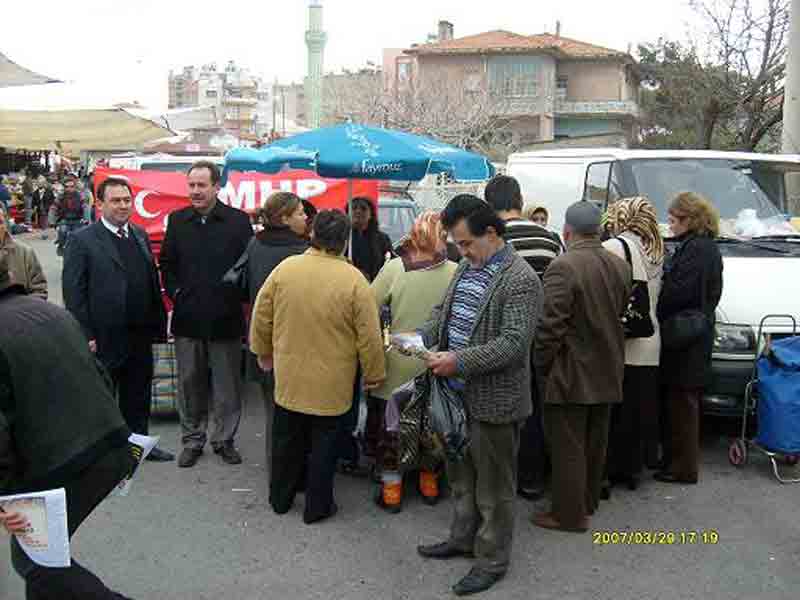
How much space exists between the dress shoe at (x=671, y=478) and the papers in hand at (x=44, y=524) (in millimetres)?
4050

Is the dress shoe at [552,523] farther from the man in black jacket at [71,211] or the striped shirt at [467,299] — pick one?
the man in black jacket at [71,211]

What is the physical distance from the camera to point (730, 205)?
7039 millimetres

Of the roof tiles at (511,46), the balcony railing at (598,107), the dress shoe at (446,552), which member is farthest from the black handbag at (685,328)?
the balcony railing at (598,107)

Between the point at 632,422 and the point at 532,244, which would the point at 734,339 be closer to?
the point at 632,422

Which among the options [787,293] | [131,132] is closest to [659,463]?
[787,293]

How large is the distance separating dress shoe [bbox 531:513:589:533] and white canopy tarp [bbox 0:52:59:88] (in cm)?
743

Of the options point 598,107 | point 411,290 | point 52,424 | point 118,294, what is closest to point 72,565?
point 52,424

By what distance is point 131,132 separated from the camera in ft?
37.8

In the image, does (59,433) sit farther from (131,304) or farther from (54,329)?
(131,304)

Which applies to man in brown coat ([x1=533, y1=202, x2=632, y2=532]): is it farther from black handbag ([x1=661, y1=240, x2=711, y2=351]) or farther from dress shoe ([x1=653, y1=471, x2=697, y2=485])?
dress shoe ([x1=653, y1=471, x2=697, y2=485])

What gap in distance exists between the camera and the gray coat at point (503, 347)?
Answer: 13.1ft

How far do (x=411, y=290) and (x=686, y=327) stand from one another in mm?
1778

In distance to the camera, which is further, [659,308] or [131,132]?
[131,132]

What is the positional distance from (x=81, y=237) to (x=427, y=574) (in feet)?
10.1
